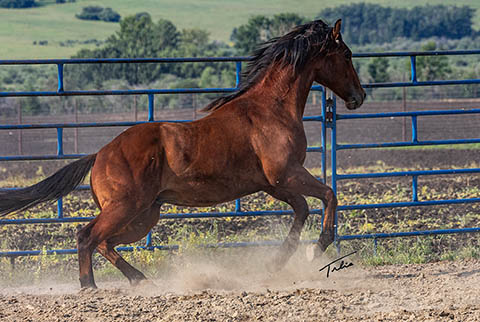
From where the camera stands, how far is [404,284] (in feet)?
18.1

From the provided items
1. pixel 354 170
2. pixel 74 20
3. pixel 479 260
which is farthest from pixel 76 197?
pixel 74 20

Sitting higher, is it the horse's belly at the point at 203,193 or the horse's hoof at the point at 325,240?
the horse's belly at the point at 203,193

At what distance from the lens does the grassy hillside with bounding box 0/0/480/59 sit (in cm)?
7379

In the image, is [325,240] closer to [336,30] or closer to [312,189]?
[312,189]

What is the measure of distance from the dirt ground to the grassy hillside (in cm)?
6010

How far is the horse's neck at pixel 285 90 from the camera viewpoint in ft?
18.3

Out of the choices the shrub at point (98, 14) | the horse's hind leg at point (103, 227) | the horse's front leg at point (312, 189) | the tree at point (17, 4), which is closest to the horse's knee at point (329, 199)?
the horse's front leg at point (312, 189)

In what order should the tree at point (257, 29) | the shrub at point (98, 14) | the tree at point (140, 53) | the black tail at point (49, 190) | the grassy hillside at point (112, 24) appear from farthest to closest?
1. the shrub at point (98, 14)
2. the grassy hillside at point (112, 24)
3. the tree at point (257, 29)
4. the tree at point (140, 53)
5. the black tail at point (49, 190)

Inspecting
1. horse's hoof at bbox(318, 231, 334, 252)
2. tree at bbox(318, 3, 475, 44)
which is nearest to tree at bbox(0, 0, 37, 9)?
tree at bbox(318, 3, 475, 44)

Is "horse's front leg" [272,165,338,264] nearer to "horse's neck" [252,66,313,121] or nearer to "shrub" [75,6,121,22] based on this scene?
"horse's neck" [252,66,313,121]

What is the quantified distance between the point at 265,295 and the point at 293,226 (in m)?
0.80

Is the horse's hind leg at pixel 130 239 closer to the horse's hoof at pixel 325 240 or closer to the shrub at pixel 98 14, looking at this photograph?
the horse's hoof at pixel 325 240

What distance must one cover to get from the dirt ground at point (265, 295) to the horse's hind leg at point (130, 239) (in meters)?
0.12

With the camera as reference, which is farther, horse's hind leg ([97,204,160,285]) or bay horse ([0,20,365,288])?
horse's hind leg ([97,204,160,285])
